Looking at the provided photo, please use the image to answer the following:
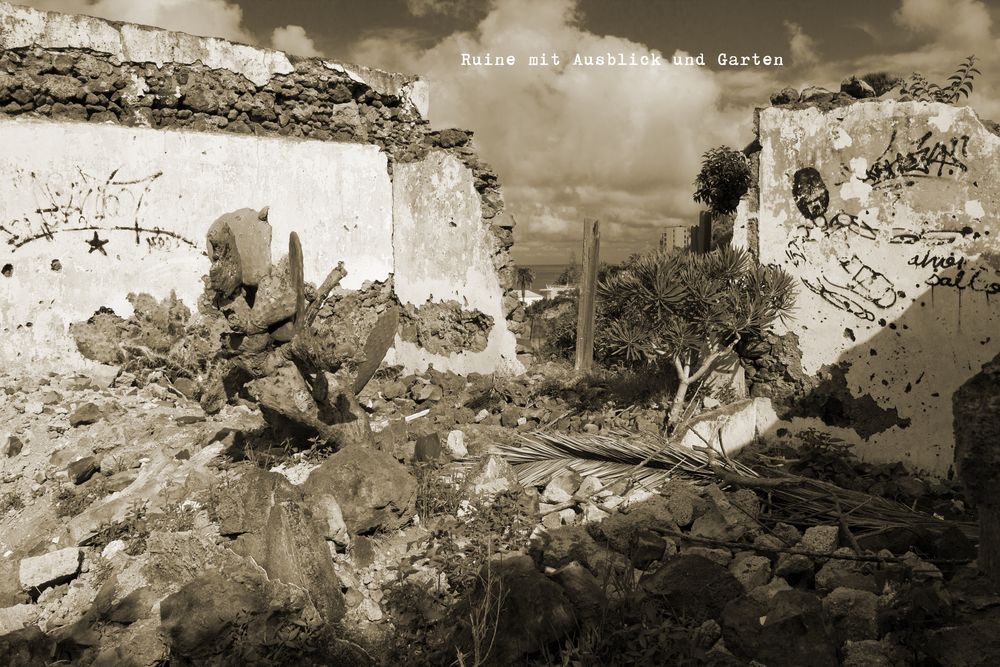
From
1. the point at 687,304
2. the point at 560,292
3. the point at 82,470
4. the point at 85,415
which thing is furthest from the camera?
the point at 560,292

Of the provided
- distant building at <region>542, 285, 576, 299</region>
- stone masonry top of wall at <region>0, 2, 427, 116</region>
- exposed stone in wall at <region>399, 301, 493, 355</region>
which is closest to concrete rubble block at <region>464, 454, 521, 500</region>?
exposed stone in wall at <region>399, 301, 493, 355</region>

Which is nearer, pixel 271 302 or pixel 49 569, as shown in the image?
pixel 49 569

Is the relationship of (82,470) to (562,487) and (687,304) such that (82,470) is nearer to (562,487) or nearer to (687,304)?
(562,487)

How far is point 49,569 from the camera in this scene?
3744 mm

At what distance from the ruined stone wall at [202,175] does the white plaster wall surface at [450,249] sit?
0.02 m

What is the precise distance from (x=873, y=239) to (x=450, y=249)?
176 inches

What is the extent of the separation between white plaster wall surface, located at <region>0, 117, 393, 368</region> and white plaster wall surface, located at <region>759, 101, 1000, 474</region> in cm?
490

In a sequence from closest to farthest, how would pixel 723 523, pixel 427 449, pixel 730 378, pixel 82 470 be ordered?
1. pixel 723 523
2. pixel 82 470
3. pixel 427 449
4. pixel 730 378

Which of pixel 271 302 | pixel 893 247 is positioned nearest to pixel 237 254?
pixel 271 302

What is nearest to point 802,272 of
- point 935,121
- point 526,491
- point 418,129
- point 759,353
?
point 759,353

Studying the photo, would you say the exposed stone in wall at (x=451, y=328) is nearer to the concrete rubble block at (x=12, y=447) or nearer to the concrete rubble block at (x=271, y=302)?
the concrete rubble block at (x=271, y=302)

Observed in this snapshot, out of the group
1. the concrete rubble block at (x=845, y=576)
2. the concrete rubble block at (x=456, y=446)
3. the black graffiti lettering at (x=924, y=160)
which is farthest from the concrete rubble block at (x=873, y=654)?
the black graffiti lettering at (x=924, y=160)

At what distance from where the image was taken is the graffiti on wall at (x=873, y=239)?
18.3 feet

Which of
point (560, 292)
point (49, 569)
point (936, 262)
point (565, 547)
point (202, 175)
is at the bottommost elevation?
point (49, 569)
